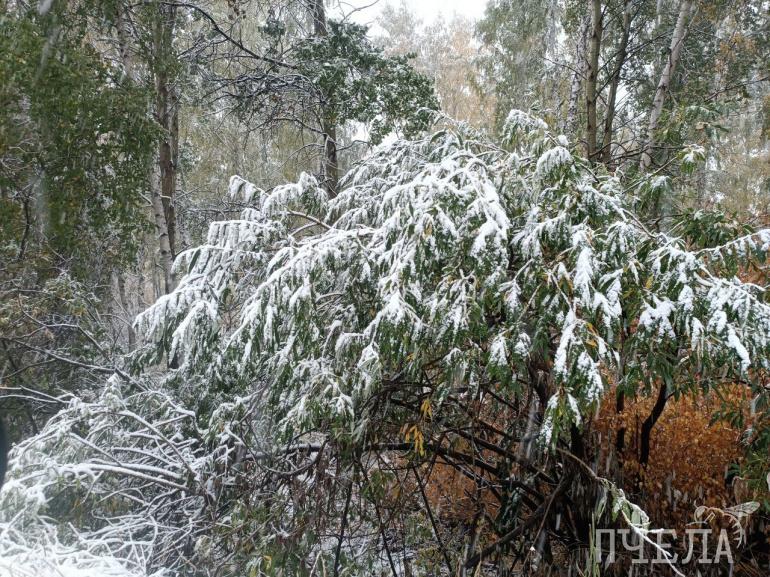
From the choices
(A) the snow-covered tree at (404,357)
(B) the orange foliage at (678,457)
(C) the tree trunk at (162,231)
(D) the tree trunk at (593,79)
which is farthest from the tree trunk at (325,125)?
(B) the orange foliage at (678,457)

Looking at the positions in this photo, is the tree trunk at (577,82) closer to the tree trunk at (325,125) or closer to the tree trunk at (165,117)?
the tree trunk at (325,125)

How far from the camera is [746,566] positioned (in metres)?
4.04

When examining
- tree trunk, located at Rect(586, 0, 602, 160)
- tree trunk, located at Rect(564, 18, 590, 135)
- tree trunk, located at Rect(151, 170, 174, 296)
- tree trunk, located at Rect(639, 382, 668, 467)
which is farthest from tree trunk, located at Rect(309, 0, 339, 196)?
tree trunk, located at Rect(639, 382, 668, 467)

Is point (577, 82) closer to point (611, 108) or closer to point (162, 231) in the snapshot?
point (611, 108)

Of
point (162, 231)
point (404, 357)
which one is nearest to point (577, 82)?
point (162, 231)

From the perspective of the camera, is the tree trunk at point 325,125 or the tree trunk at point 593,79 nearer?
the tree trunk at point 593,79

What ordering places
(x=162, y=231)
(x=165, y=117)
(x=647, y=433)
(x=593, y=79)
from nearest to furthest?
(x=647, y=433) < (x=593, y=79) < (x=162, y=231) < (x=165, y=117)

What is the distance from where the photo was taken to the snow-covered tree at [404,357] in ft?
10.2

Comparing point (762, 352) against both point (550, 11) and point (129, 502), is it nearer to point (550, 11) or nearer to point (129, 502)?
point (129, 502)

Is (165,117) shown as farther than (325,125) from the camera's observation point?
Yes

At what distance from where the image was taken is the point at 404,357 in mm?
3572

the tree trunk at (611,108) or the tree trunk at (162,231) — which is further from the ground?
the tree trunk at (611,108)

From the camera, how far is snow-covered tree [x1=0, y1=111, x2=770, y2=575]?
3111 millimetres

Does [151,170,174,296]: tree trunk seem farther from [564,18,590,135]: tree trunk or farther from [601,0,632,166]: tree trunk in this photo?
[601,0,632,166]: tree trunk
